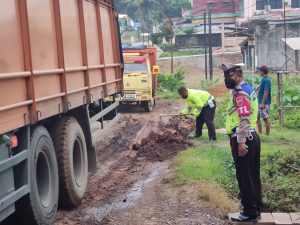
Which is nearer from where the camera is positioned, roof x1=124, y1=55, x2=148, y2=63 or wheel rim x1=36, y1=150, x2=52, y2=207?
wheel rim x1=36, y1=150, x2=52, y2=207

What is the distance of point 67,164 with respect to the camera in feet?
26.0

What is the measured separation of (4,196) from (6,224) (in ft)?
4.35

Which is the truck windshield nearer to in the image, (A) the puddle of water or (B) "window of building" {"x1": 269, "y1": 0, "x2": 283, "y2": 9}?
(A) the puddle of water

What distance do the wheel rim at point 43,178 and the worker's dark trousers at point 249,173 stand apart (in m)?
2.22

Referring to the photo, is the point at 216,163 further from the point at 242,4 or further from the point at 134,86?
the point at 242,4

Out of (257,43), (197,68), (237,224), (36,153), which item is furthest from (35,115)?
(197,68)

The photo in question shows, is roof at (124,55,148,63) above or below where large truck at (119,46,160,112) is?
above

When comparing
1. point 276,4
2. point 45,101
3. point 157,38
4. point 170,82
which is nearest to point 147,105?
point 170,82

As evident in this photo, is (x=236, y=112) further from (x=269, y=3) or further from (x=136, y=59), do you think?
(x=269, y=3)

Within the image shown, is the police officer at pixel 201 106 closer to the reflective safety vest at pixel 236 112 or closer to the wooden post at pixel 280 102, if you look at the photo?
the wooden post at pixel 280 102

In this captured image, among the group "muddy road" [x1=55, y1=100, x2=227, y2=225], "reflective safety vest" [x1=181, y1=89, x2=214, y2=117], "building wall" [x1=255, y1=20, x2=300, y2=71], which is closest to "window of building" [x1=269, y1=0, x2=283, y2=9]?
"building wall" [x1=255, y1=20, x2=300, y2=71]

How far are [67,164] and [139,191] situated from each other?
4.86ft

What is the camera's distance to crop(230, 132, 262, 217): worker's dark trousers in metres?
6.84

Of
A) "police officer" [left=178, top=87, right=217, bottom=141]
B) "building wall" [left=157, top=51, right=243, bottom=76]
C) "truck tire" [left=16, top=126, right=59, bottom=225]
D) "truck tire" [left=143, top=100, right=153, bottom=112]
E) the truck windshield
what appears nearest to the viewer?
"truck tire" [left=16, top=126, right=59, bottom=225]
